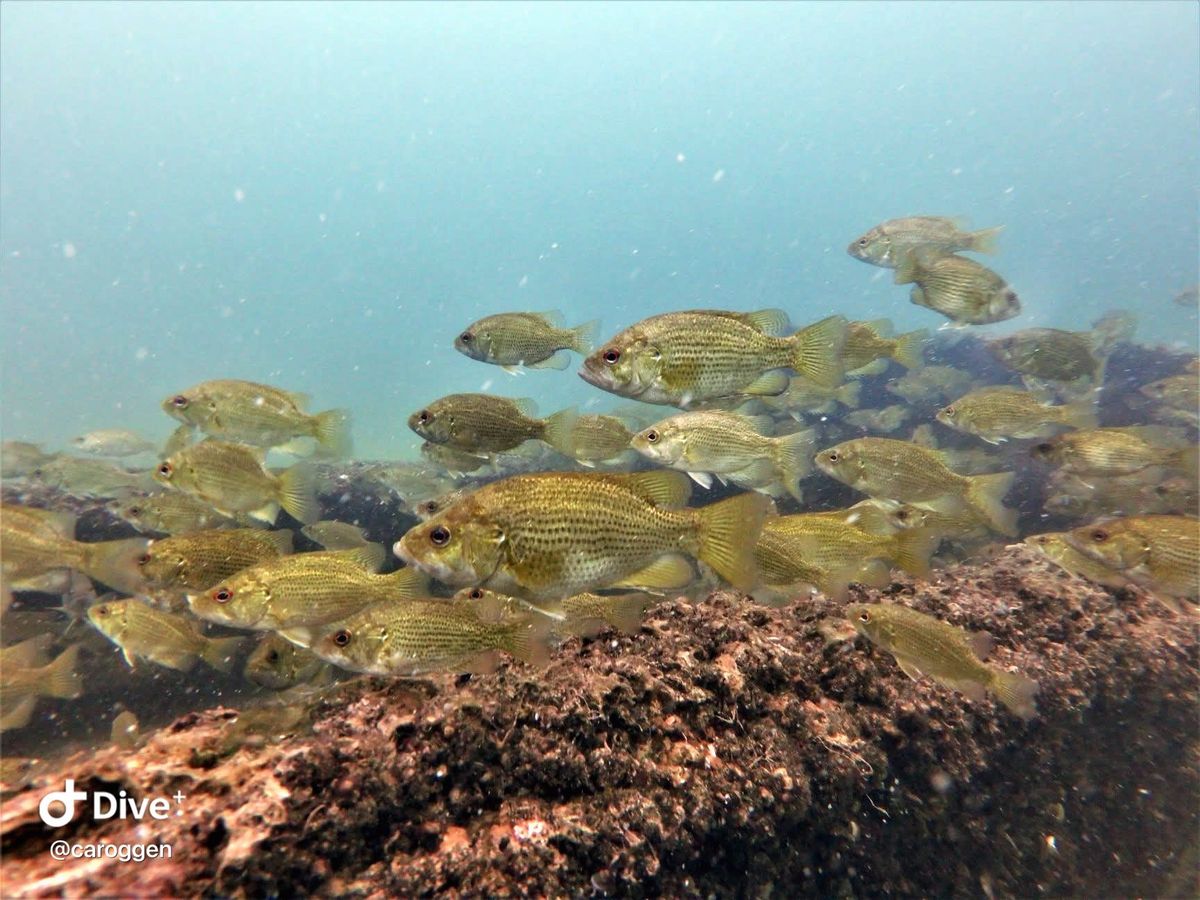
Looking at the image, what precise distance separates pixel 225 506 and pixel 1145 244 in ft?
697

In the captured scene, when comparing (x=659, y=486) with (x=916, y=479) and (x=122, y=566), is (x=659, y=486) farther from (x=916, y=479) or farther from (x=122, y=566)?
(x=122, y=566)

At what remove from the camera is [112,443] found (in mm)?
11906

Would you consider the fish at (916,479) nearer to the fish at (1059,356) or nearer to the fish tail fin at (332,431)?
the fish at (1059,356)

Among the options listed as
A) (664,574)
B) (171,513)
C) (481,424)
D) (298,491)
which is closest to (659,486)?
(664,574)

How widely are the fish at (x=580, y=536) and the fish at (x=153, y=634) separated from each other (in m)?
2.75

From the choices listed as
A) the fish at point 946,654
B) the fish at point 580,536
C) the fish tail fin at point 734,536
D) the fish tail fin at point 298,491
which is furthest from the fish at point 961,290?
the fish tail fin at point 298,491

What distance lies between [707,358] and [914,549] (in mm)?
1996

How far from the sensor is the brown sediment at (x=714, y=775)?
2020 mm

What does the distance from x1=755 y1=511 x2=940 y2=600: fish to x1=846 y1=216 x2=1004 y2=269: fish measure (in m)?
5.58

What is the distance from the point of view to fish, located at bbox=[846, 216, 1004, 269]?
8.31m

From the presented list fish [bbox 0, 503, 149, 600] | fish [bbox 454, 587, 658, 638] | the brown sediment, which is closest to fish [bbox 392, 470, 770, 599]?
fish [bbox 454, 587, 658, 638]

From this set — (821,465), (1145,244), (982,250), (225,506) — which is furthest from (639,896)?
(1145,244)

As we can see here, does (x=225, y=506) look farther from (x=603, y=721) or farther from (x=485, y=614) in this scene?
(x=603, y=721)

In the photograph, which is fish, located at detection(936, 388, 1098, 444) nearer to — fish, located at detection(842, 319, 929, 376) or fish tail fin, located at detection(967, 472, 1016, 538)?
fish, located at detection(842, 319, 929, 376)
